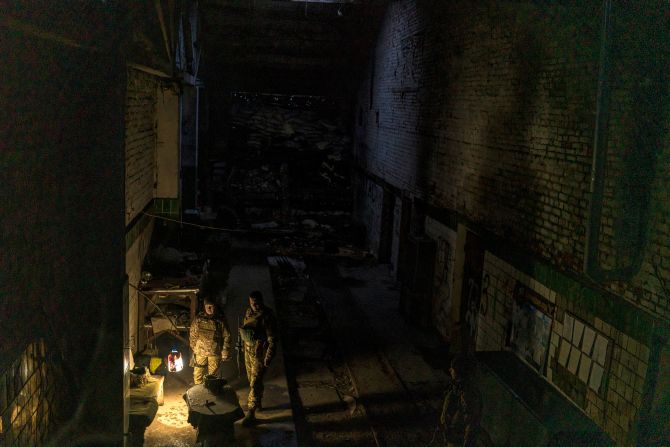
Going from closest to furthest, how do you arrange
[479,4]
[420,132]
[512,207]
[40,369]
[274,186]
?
1. [40,369]
2. [512,207]
3. [479,4]
4. [420,132]
5. [274,186]

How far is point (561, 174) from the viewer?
790 cm

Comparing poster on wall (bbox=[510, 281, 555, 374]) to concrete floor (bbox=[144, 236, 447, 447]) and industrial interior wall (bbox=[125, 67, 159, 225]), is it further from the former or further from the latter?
industrial interior wall (bbox=[125, 67, 159, 225])

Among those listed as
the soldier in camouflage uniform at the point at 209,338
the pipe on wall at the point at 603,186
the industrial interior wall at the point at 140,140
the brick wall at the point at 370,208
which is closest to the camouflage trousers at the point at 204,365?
the soldier in camouflage uniform at the point at 209,338

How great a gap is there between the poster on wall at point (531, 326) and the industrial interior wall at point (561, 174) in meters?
0.07

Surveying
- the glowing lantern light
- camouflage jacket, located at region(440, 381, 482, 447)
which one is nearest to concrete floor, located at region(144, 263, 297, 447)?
the glowing lantern light

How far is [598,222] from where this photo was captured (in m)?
6.35

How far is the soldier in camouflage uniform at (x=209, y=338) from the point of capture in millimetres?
8797

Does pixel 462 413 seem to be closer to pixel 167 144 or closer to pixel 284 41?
pixel 167 144

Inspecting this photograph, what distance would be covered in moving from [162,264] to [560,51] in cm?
738

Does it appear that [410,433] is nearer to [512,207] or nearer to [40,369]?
[512,207]

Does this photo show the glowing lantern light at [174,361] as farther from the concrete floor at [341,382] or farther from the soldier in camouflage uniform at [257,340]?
the soldier in camouflage uniform at [257,340]

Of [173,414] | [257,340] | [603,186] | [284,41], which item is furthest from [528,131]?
[284,41]

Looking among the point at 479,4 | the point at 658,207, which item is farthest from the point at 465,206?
the point at 658,207

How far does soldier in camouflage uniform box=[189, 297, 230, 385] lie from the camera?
28.9ft
